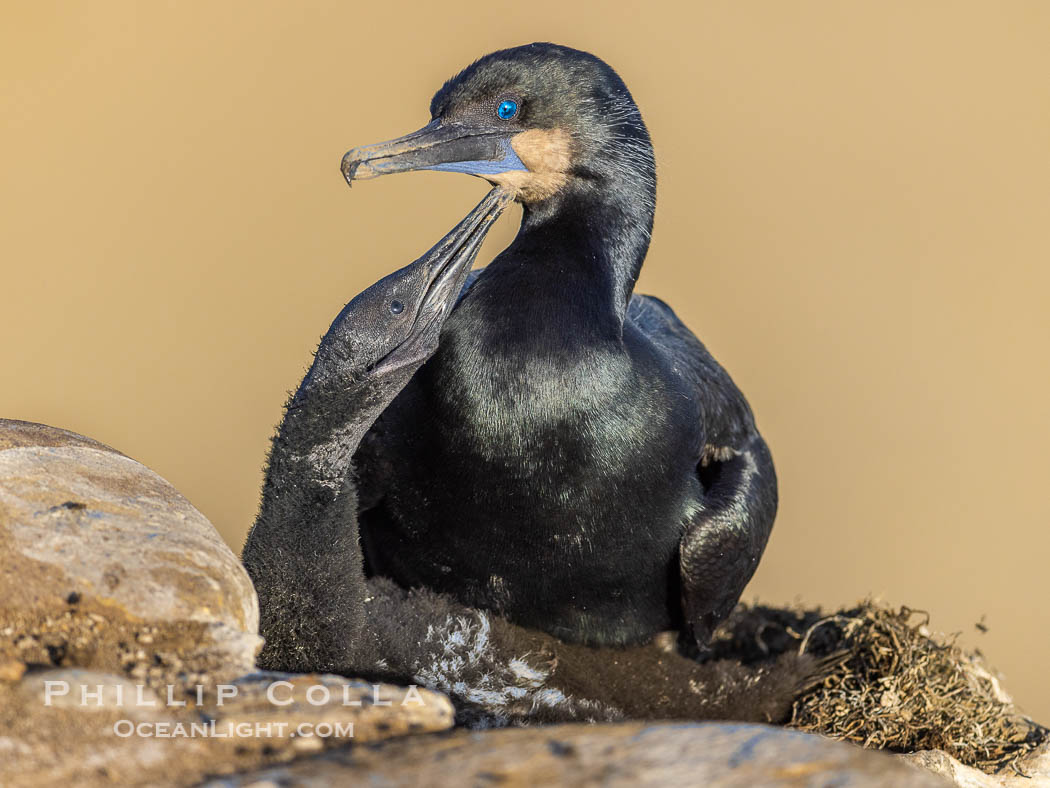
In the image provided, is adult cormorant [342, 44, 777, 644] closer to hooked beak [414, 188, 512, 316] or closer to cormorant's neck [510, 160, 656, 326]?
cormorant's neck [510, 160, 656, 326]

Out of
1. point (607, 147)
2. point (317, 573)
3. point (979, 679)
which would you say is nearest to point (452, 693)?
point (317, 573)

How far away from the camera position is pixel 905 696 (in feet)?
15.6

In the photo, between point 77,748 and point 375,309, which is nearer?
point 77,748

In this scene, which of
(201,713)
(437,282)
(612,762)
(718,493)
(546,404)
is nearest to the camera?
(612,762)

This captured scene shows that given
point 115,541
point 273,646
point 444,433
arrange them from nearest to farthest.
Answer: point 115,541 → point 273,646 → point 444,433

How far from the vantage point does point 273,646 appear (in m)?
3.75

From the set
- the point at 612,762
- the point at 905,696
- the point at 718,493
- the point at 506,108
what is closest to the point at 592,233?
the point at 506,108

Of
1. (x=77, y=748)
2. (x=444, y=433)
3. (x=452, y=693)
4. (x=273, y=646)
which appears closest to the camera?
(x=77, y=748)

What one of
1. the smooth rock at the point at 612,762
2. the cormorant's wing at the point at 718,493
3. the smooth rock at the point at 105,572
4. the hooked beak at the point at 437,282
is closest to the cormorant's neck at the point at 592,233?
the hooked beak at the point at 437,282

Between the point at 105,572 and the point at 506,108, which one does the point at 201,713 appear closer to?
the point at 105,572

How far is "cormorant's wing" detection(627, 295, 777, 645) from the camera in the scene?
4.89 m

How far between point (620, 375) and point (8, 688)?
8.40 feet

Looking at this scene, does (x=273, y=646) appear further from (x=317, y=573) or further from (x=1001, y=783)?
(x=1001, y=783)

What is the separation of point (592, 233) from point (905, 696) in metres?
2.33
